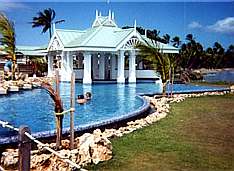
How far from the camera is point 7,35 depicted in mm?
12883

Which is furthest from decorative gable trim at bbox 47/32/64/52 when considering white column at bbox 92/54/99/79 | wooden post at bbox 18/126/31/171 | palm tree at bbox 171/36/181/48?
palm tree at bbox 171/36/181/48

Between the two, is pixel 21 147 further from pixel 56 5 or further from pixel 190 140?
pixel 56 5

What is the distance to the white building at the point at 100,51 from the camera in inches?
619

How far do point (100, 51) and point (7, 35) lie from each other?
3978 millimetres

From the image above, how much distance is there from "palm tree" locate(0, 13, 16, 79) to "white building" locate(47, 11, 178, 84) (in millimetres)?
2822

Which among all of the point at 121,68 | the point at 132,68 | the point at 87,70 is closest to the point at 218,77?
the point at 132,68

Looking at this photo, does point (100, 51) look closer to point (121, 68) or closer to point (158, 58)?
point (121, 68)

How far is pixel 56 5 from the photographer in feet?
81.7

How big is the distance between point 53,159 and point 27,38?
21961 millimetres

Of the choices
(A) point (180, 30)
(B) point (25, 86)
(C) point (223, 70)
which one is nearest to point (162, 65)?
(B) point (25, 86)

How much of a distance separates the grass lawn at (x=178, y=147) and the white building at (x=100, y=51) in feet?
29.8

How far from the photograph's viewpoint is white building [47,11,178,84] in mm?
15720

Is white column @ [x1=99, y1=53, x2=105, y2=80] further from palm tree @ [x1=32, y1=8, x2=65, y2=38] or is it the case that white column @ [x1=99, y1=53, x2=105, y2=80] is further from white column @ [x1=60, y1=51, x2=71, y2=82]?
palm tree @ [x1=32, y1=8, x2=65, y2=38]

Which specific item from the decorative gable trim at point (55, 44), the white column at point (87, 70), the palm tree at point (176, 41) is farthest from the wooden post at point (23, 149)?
the palm tree at point (176, 41)
